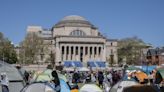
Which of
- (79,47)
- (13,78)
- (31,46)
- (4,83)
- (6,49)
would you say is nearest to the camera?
(4,83)

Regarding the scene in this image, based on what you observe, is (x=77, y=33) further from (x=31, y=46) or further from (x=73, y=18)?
(x=31, y=46)

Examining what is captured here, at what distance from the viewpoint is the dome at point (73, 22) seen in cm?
14462

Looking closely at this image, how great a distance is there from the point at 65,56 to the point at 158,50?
95.5 ft

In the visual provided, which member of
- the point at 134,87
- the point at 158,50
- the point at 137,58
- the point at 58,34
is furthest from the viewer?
the point at 58,34

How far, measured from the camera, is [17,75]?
65.3 feet

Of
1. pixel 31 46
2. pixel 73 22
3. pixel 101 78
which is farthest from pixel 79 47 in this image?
pixel 101 78

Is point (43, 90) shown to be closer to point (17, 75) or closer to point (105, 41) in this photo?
point (17, 75)

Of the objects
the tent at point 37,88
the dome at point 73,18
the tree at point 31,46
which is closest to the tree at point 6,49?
the tree at point 31,46

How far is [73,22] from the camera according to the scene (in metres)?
146

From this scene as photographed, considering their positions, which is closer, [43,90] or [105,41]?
[43,90]

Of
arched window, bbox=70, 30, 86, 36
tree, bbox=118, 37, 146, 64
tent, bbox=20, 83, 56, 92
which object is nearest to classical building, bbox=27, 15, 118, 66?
arched window, bbox=70, 30, 86, 36

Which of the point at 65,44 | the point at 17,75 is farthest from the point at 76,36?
the point at 17,75

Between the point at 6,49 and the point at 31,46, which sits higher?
the point at 31,46

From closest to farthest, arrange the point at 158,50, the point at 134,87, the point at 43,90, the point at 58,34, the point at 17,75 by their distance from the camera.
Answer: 1. the point at 134,87
2. the point at 43,90
3. the point at 17,75
4. the point at 158,50
5. the point at 58,34
